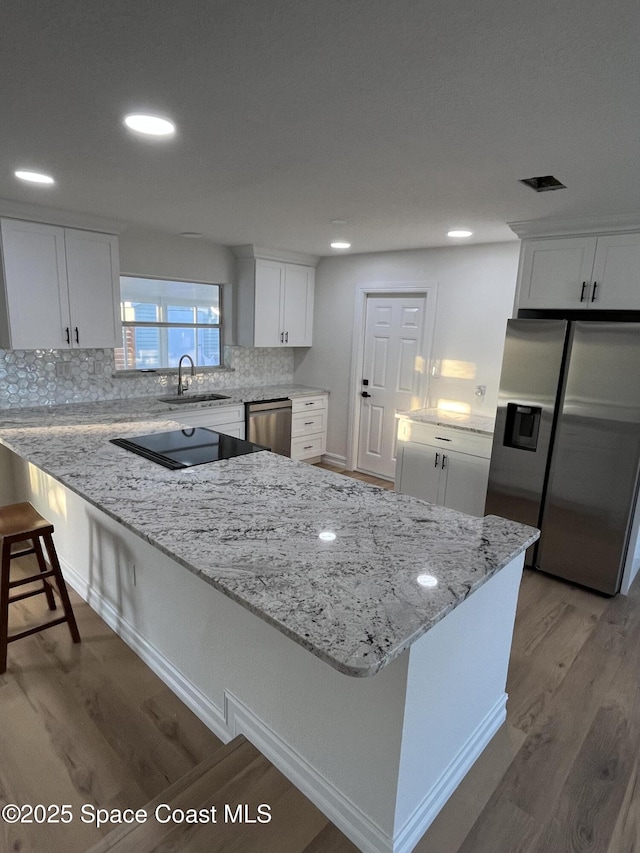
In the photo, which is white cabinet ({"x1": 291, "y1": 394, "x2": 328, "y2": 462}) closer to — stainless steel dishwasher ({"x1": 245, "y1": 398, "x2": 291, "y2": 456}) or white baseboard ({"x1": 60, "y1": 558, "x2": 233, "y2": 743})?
stainless steel dishwasher ({"x1": 245, "y1": 398, "x2": 291, "y2": 456})

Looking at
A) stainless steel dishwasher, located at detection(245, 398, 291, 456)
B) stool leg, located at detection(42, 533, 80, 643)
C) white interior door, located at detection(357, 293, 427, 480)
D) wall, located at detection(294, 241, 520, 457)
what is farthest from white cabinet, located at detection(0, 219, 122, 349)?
white interior door, located at detection(357, 293, 427, 480)

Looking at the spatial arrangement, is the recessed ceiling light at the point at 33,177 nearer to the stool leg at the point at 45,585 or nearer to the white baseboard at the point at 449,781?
the stool leg at the point at 45,585

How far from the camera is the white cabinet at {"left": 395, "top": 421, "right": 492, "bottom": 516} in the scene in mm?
3744

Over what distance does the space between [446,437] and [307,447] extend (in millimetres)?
1941

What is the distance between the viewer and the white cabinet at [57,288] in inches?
129

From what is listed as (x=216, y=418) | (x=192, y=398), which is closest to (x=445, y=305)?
(x=216, y=418)

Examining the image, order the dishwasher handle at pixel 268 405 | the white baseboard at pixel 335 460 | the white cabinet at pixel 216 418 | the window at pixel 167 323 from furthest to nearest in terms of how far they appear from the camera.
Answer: the white baseboard at pixel 335 460
the dishwasher handle at pixel 268 405
the window at pixel 167 323
the white cabinet at pixel 216 418

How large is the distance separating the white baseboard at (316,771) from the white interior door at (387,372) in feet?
10.6

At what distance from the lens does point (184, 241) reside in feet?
14.9

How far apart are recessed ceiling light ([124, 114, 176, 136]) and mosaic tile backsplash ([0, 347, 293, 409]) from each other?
2.51 metres

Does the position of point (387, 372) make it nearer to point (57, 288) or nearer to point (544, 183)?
point (544, 183)

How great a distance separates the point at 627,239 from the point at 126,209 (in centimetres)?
317

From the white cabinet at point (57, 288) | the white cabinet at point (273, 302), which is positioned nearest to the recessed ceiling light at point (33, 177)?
the white cabinet at point (57, 288)

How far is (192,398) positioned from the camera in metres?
4.68
